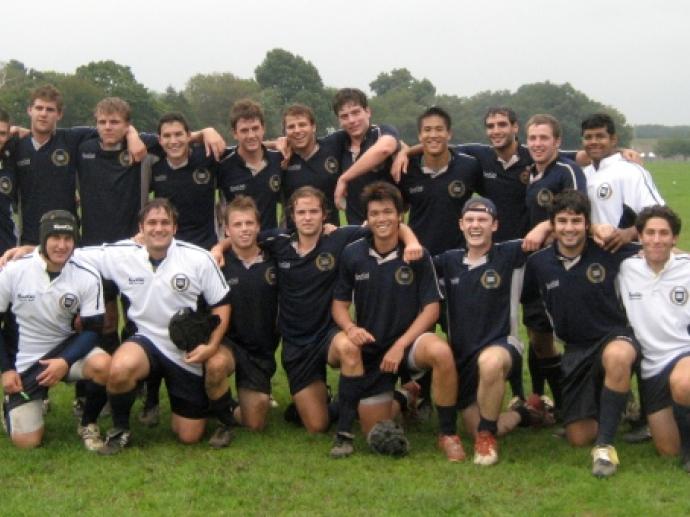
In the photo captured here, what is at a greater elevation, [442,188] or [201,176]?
[201,176]

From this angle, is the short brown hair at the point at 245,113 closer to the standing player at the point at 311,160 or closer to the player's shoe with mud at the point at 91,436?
the standing player at the point at 311,160

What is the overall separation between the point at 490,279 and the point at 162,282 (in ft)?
7.19

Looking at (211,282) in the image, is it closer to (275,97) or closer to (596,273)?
(596,273)

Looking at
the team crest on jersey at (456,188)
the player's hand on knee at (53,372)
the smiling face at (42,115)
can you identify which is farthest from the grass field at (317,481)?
the smiling face at (42,115)

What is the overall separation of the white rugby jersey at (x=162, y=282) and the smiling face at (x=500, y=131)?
2289 millimetres

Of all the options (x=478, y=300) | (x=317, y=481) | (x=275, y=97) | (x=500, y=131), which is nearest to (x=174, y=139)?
(x=500, y=131)

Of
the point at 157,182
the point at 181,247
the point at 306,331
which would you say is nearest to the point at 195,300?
the point at 181,247

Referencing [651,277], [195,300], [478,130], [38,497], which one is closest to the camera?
[38,497]

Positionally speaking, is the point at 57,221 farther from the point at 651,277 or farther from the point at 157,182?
the point at 651,277

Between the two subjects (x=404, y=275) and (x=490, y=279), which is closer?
(x=490, y=279)

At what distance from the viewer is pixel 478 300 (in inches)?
237

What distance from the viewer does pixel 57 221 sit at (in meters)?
5.96

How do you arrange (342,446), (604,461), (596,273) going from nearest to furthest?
(604,461) → (342,446) → (596,273)

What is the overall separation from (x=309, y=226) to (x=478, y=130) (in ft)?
297
